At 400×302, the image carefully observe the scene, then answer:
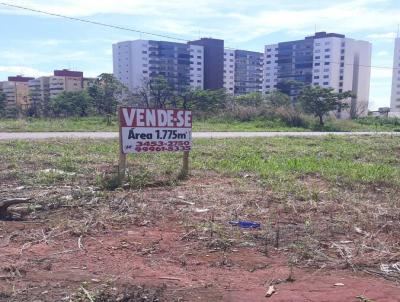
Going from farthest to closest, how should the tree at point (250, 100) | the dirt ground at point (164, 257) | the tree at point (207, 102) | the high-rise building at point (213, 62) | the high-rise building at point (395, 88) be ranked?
the high-rise building at point (395, 88)
the high-rise building at point (213, 62)
the tree at point (250, 100)
the tree at point (207, 102)
the dirt ground at point (164, 257)

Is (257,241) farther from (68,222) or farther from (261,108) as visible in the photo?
(261,108)

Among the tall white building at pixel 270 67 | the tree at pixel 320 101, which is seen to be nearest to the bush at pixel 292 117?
the tree at pixel 320 101

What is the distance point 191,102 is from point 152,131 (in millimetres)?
36465

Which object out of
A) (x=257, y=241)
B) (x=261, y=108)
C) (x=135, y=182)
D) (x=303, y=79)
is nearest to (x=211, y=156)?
(x=135, y=182)

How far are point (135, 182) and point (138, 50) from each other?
94.7 m

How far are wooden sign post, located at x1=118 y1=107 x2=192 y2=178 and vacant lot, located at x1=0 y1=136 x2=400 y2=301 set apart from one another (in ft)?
1.75

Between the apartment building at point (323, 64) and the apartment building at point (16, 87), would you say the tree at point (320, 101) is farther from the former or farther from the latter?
the apartment building at point (16, 87)

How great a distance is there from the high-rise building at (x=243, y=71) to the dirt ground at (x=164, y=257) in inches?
3771

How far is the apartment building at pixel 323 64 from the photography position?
9756 centimetres

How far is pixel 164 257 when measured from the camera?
4145 millimetres

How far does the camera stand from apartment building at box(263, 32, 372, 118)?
97562 millimetres

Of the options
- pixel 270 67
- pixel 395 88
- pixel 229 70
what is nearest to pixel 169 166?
pixel 229 70

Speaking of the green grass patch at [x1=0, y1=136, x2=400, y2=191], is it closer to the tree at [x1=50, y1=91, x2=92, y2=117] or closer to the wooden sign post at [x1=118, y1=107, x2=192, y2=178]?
the wooden sign post at [x1=118, y1=107, x2=192, y2=178]

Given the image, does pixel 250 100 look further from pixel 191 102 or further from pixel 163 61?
pixel 163 61
